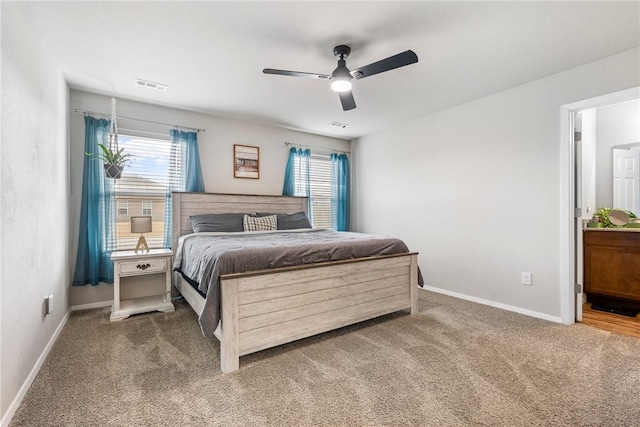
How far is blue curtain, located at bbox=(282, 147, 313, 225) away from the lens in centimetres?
477

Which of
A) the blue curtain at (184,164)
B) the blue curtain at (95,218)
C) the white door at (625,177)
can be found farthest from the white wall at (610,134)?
the blue curtain at (95,218)

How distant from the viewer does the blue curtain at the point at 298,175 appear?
477 cm

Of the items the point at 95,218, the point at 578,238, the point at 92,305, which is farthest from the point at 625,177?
the point at 92,305

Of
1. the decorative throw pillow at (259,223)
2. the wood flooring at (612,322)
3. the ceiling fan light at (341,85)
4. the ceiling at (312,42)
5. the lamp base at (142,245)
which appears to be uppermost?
the ceiling at (312,42)

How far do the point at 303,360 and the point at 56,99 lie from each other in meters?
3.06

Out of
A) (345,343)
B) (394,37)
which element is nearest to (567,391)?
(345,343)

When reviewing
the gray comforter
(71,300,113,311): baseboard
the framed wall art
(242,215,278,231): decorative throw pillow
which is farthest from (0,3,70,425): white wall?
the framed wall art

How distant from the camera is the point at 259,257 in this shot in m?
2.25

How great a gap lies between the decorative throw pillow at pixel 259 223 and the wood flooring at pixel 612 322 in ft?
11.6

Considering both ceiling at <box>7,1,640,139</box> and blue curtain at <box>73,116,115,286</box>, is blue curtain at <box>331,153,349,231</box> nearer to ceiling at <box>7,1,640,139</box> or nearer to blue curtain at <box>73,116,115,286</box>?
ceiling at <box>7,1,640,139</box>

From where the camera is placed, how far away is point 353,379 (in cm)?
193

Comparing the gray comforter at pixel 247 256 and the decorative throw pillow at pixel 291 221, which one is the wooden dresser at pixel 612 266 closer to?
the gray comforter at pixel 247 256

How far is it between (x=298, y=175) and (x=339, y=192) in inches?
33.7

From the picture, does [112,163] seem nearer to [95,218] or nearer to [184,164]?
[95,218]
